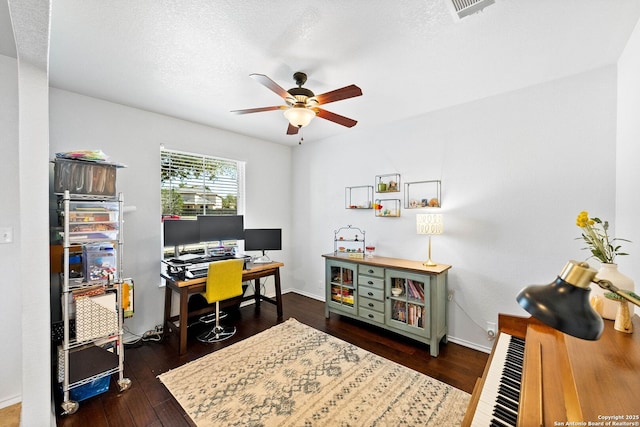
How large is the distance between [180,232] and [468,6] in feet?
10.5

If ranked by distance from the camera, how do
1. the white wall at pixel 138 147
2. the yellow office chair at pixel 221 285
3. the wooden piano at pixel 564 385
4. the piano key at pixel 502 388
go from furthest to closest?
1. the yellow office chair at pixel 221 285
2. the white wall at pixel 138 147
3. the piano key at pixel 502 388
4. the wooden piano at pixel 564 385

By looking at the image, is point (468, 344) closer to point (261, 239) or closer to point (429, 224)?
point (429, 224)

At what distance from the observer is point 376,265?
2883mm

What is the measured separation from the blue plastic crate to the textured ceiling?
8.05 feet

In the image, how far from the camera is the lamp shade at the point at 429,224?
2.66 meters

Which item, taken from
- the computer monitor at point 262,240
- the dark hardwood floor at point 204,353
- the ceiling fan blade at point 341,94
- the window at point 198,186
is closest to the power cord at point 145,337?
the dark hardwood floor at point 204,353

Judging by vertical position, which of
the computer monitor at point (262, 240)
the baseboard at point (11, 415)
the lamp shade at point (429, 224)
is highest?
the lamp shade at point (429, 224)

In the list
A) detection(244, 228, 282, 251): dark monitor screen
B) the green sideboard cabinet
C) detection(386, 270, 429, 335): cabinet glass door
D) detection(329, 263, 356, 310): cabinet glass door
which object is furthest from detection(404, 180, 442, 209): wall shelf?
detection(244, 228, 282, 251): dark monitor screen

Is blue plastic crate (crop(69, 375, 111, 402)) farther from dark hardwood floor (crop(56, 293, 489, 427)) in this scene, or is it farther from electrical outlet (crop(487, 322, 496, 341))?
electrical outlet (crop(487, 322, 496, 341))

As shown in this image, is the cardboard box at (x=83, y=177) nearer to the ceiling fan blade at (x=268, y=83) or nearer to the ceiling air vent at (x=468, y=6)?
the ceiling fan blade at (x=268, y=83)

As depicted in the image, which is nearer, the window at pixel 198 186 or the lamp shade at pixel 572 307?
the lamp shade at pixel 572 307

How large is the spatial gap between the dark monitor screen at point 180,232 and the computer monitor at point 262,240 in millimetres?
687

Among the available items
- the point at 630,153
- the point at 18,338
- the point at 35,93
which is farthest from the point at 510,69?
the point at 18,338

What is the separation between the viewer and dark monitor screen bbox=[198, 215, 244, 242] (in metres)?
3.17
